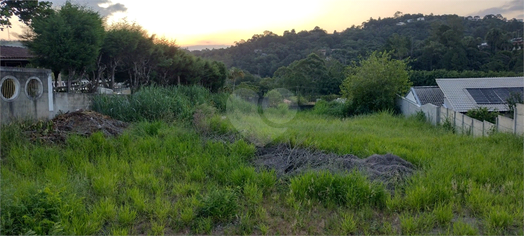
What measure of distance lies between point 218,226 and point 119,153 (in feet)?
11.7

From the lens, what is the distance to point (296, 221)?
393cm

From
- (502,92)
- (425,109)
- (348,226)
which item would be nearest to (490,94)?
(502,92)

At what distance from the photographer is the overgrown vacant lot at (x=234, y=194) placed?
3.79m

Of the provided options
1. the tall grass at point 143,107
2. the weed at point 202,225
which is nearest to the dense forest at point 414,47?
the tall grass at point 143,107

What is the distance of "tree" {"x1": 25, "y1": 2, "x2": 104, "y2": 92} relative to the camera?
10484 millimetres

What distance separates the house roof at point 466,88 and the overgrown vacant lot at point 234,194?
37.3ft

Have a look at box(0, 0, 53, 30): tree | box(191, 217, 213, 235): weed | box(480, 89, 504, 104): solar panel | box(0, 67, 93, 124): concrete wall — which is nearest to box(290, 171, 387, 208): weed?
box(191, 217, 213, 235): weed

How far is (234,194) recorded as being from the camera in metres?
4.31

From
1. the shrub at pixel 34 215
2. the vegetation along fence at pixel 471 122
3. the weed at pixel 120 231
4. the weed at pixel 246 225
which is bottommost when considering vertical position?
the weed at pixel 246 225

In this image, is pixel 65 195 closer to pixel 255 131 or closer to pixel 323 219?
pixel 323 219

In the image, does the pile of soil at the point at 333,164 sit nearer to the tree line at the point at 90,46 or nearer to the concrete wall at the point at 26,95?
the concrete wall at the point at 26,95

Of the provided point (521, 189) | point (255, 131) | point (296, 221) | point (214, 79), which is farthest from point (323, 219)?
point (214, 79)

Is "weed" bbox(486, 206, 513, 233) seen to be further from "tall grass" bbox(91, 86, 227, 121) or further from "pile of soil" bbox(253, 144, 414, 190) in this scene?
"tall grass" bbox(91, 86, 227, 121)

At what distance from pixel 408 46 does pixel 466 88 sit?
24295mm
